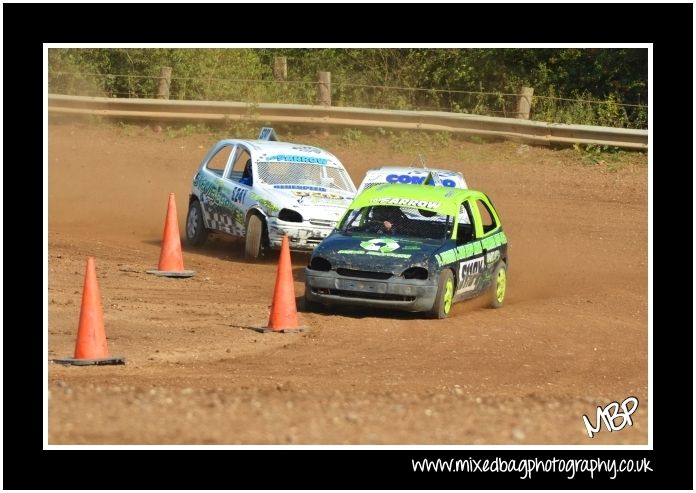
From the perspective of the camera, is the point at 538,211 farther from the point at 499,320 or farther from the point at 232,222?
the point at 499,320

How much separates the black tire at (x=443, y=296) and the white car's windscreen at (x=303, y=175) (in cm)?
461

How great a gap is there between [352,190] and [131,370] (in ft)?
26.9

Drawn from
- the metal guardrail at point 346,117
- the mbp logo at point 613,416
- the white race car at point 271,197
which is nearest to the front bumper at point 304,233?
the white race car at point 271,197

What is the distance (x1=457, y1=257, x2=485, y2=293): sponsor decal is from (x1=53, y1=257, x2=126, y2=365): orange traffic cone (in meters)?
4.56

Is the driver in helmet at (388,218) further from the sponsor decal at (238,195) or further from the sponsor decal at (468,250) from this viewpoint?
the sponsor decal at (238,195)

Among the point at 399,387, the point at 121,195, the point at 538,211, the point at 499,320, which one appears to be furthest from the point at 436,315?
the point at 121,195


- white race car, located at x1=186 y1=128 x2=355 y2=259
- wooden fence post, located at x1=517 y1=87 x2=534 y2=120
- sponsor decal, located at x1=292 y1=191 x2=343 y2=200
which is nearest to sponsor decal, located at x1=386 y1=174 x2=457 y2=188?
white race car, located at x1=186 y1=128 x2=355 y2=259

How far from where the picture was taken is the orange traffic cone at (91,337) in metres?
11.4

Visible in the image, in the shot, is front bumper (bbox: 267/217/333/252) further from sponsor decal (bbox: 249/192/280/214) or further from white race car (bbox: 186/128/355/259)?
sponsor decal (bbox: 249/192/280/214)

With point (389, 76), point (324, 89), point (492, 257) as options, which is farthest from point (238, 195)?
point (389, 76)

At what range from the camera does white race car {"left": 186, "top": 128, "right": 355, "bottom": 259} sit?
17562mm

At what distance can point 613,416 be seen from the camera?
9672mm

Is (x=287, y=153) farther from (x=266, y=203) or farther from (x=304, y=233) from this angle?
(x=304, y=233)

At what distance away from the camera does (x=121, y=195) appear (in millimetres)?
24250
